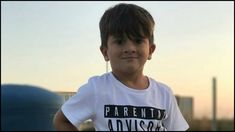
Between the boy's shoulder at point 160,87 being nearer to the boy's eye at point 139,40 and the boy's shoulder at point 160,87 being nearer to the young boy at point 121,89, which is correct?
the young boy at point 121,89

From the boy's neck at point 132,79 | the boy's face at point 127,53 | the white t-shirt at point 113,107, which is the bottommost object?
the white t-shirt at point 113,107

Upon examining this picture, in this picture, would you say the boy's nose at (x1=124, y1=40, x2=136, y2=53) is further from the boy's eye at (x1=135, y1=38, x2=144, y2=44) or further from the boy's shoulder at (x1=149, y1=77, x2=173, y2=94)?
the boy's shoulder at (x1=149, y1=77, x2=173, y2=94)

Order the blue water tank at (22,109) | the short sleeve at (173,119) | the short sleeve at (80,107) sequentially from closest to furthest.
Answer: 1. the short sleeve at (80,107)
2. the short sleeve at (173,119)
3. the blue water tank at (22,109)

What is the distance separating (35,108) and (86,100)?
1998 mm

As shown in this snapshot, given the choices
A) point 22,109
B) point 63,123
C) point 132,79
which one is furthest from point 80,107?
point 22,109

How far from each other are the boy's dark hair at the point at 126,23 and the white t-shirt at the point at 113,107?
0.14 metres

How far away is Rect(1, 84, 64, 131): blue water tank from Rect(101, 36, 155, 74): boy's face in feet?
5.83

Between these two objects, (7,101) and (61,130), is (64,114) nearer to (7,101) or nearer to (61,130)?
(61,130)

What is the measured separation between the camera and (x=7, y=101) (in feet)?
11.3

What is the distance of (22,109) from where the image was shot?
11.5 feet

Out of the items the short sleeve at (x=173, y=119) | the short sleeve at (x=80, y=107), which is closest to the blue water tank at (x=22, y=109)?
the short sleeve at (x=173, y=119)

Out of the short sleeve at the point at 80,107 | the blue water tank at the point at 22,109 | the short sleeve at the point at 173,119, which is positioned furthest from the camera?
the blue water tank at the point at 22,109

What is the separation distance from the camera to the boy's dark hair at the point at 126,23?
156 cm

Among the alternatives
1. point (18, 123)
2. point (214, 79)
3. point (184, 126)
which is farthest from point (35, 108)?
point (214, 79)
